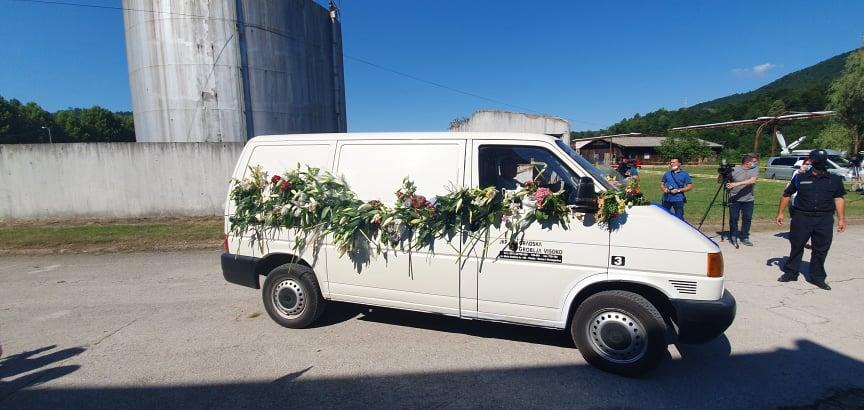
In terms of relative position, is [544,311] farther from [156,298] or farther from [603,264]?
[156,298]

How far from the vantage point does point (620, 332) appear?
330 centimetres

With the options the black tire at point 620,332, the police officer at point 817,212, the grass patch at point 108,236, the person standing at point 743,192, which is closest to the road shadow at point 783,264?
the police officer at point 817,212

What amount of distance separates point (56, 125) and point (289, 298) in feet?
317

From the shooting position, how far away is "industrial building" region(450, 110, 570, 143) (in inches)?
648

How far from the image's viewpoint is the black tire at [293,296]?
168 inches

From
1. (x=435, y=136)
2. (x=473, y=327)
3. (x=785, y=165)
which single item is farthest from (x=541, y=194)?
(x=785, y=165)

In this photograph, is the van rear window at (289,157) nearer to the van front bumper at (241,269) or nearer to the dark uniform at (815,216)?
the van front bumper at (241,269)

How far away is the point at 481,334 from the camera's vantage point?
414 centimetres

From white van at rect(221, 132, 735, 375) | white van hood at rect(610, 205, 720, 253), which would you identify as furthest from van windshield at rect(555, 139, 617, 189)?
white van hood at rect(610, 205, 720, 253)

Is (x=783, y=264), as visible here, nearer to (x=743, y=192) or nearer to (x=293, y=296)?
(x=743, y=192)

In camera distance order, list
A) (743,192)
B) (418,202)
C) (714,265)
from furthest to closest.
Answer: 1. (743,192)
2. (418,202)
3. (714,265)

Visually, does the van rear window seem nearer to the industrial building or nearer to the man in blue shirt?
the man in blue shirt

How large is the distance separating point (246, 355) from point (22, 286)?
17.0 feet

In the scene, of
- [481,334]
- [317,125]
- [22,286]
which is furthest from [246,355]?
[317,125]
